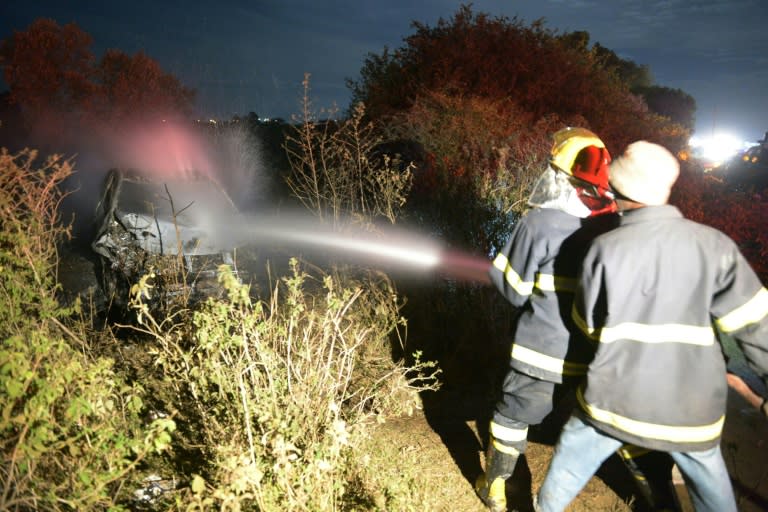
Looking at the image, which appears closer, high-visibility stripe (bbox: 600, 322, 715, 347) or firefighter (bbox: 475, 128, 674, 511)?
high-visibility stripe (bbox: 600, 322, 715, 347)

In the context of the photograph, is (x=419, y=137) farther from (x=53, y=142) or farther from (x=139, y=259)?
(x=53, y=142)

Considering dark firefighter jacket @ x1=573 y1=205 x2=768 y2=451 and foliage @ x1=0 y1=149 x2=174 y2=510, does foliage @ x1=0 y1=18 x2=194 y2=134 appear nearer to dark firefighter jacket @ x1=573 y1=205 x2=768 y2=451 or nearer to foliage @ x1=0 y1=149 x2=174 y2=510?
foliage @ x1=0 y1=149 x2=174 y2=510

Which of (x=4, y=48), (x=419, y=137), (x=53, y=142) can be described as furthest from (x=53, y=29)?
(x=419, y=137)

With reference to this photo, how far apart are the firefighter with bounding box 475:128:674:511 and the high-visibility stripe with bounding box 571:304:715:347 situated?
40 centimetres

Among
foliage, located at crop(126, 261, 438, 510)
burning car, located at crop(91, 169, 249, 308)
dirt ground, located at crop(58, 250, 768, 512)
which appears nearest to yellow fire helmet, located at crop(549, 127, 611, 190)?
foliage, located at crop(126, 261, 438, 510)

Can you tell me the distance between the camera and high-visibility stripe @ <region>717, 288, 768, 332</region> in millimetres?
1742

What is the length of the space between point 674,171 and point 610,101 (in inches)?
424

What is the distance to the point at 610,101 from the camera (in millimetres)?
11258

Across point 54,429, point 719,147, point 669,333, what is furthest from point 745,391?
point 719,147

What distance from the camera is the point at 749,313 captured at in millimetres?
1753

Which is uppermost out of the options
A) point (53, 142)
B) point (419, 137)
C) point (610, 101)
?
point (610, 101)

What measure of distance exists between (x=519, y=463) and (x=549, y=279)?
150cm

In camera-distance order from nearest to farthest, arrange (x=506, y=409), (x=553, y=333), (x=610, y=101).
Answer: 1. (x=553, y=333)
2. (x=506, y=409)
3. (x=610, y=101)

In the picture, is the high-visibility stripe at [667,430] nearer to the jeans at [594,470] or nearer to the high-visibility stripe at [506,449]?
the jeans at [594,470]
